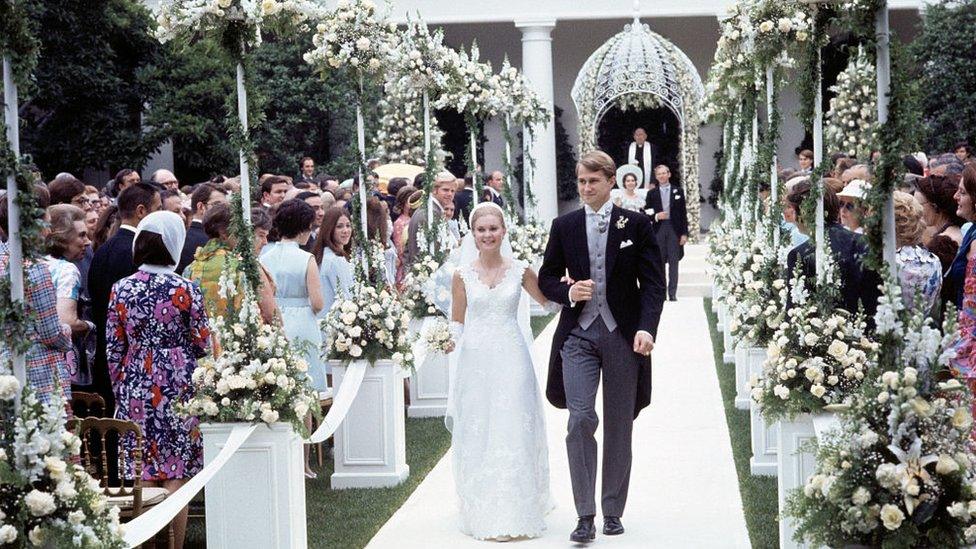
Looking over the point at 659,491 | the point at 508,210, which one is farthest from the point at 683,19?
the point at 659,491

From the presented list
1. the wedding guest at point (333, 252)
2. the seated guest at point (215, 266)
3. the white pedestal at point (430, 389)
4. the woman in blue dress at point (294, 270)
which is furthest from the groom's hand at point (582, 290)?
the white pedestal at point (430, 389)

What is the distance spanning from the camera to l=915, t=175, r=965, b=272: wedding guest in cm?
888

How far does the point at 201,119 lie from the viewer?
2600 cm

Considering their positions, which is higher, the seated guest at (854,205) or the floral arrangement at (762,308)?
the seated guest at (854,205)

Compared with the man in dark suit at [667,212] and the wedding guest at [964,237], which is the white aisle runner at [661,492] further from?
the man in dark suit at [667,212]

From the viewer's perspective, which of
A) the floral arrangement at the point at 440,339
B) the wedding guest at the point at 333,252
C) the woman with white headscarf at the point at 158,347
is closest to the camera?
the woman with white headscarf at the point at 158,347

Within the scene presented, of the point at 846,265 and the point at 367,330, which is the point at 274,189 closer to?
the point at 367,330

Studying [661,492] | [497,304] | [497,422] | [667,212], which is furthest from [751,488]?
[667,212]

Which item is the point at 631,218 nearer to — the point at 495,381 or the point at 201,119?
the point at 495,381

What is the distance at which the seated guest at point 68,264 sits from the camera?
8117mm

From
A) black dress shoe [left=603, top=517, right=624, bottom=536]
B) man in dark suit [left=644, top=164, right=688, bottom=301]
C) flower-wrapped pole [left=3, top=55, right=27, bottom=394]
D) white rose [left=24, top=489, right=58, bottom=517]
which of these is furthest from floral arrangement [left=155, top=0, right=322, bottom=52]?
man in dark suit [left=644, top=164, right=688, bottom=301]

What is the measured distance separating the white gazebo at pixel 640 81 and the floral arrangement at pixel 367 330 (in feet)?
55.8

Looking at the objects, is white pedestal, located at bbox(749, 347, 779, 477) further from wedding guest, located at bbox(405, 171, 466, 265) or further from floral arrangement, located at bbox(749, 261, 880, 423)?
wedding guest, located at bbox(405, 171, 466, 265)

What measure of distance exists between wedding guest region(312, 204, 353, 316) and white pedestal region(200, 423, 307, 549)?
368 centimetres
